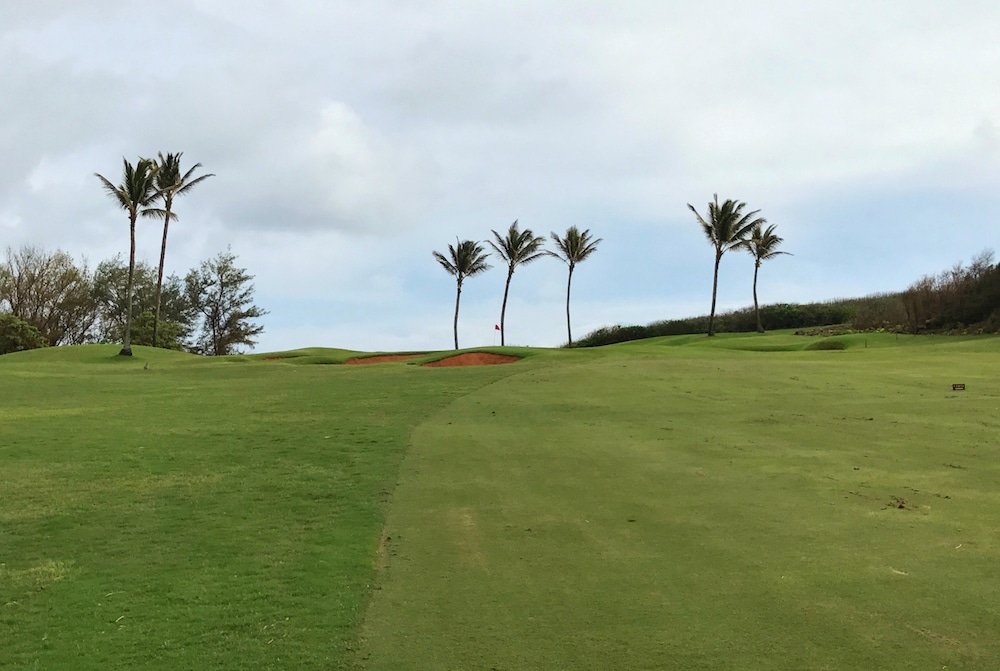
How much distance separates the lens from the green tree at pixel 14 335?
49.8 metres

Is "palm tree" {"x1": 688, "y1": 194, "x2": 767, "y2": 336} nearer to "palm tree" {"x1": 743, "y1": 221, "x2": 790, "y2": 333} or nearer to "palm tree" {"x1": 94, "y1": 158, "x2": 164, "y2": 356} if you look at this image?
"palm tree" {"x1": 743, "y1": 221, "x2": 790, "y2": 333}

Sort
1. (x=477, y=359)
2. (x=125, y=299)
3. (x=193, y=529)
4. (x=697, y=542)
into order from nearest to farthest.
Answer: (x=697, y=542) < (x=193, y=529) < (x=477, y=359) < (x=125, y=299)

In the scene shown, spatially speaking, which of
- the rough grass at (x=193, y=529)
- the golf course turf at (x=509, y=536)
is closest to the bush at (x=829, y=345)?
the golf course turf at (x=509, y=536)

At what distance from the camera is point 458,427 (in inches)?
482

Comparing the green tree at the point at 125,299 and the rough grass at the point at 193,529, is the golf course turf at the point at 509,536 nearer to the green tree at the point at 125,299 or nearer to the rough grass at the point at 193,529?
the rough grass at the point at 193,529

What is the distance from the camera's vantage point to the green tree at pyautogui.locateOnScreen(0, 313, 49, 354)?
164 feet

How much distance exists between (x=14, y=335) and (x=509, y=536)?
52631 millimetres

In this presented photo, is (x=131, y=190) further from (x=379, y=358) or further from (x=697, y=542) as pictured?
(x=697, y=542)

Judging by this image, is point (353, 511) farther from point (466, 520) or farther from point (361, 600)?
point (361, 600)

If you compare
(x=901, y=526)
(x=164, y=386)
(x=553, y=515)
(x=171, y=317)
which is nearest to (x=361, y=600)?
(x=553, y=515)

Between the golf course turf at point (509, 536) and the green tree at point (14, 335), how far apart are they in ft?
137

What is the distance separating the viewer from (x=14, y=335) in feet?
164

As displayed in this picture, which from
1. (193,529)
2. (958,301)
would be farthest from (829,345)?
(193,529)

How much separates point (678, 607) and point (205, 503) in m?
4.93
